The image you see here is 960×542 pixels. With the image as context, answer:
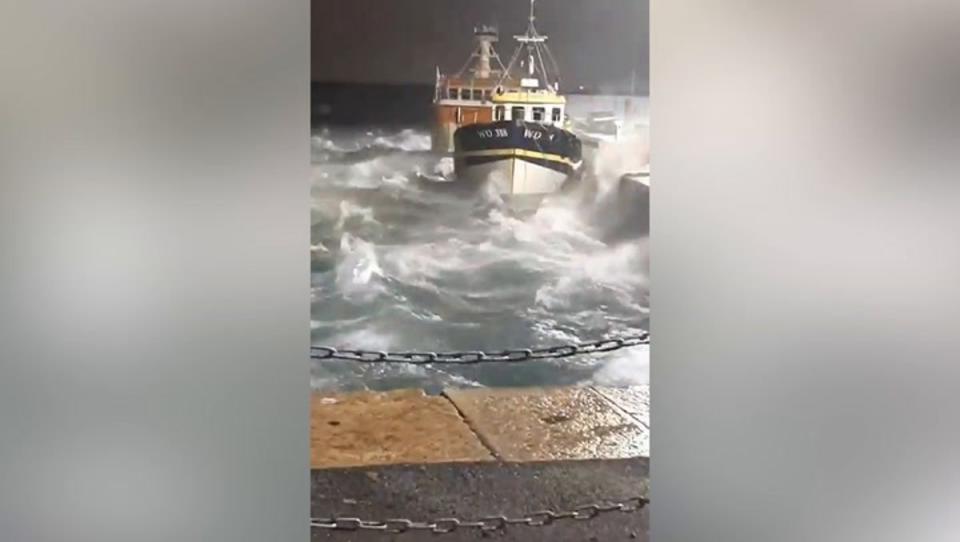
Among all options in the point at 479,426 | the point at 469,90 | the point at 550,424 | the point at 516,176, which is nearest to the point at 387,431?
the point at 479,426

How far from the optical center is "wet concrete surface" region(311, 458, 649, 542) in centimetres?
151

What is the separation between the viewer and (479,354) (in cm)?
156

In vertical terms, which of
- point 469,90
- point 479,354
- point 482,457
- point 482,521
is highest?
point 469,90

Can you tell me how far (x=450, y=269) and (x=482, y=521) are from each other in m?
0.45

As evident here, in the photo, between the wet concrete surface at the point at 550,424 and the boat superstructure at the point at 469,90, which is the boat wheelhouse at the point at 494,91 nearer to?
the boat superstructure at the point at 469,90

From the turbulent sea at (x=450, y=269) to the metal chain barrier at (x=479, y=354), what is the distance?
1 cm

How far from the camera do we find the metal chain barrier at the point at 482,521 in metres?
1.51

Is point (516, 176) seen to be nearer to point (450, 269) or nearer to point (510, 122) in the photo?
point (510, 122)

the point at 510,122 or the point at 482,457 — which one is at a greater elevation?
the point at 510,122
